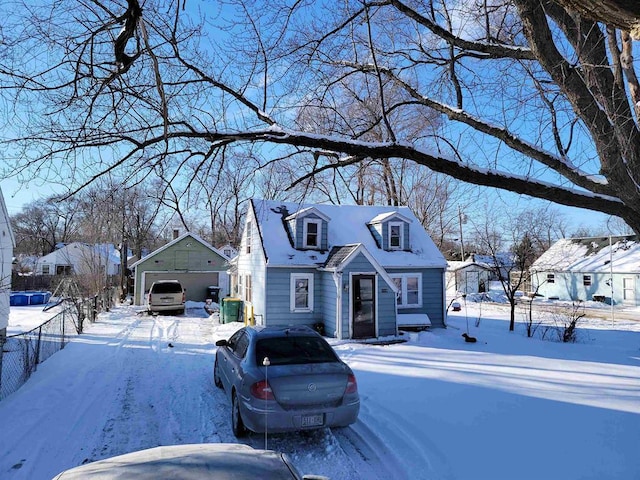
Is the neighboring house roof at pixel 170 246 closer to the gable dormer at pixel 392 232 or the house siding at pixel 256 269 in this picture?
the house siding at pixel 256 269

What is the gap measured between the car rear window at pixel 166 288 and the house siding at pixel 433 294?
13177 mm

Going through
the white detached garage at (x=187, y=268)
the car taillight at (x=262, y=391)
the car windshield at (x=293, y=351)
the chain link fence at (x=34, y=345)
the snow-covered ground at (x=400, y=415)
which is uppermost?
the white detached garage at (x=187, y=268)

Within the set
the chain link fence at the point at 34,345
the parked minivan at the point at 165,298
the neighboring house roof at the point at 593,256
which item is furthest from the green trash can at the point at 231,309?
the neighboring house roof at the point at 593,256

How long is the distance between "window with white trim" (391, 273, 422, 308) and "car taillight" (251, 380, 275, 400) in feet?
41.3

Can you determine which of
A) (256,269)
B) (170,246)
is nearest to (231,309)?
(256,269)

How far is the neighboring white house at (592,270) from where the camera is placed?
32.9 meters

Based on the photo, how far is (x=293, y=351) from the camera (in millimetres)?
6164

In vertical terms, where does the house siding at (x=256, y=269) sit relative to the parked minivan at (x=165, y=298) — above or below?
above

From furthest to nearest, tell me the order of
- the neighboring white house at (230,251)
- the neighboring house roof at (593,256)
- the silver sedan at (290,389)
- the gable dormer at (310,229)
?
the neighboring white house at (230,251) < the neighboring house roof at (593,256) < the gable dormer at (310,229) < the silver sedan at (290,389)

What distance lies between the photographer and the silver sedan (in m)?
5.36

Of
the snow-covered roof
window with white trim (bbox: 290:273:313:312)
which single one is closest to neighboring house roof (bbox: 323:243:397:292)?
the snow-covered roof

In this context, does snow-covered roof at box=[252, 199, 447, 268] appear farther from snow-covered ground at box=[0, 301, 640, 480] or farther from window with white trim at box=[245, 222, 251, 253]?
snow-covered ground at box=[0, 301, 640, 480]

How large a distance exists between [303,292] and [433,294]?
5721 millimetres

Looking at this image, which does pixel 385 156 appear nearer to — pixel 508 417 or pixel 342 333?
pixel 508 417
